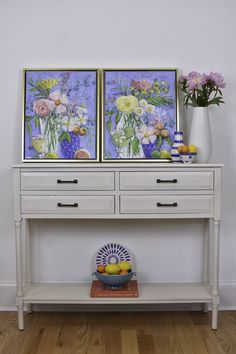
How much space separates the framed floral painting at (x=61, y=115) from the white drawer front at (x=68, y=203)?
33cm

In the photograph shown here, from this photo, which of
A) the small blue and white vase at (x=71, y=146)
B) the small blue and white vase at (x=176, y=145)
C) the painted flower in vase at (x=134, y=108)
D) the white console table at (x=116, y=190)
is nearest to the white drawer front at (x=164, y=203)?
the white console table at (x=116, y=190)

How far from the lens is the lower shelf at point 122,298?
262cm

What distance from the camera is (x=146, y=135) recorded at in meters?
2.80

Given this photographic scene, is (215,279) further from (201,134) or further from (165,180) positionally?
(201,134)

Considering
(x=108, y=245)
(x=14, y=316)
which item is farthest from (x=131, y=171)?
(x=14, y=316)

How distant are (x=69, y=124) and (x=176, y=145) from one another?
2.18 feet

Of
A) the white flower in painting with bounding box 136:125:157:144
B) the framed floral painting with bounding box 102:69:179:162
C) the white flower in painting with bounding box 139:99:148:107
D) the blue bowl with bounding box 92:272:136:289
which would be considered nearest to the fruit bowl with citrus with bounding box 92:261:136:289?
the blue bowl with bounding box 92:272:136:289

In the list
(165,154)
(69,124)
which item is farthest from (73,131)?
(165,154)

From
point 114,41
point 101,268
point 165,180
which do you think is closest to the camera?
point 165,180

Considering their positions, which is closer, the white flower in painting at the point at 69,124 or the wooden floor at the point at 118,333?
the wooden floor at the point at 118,333

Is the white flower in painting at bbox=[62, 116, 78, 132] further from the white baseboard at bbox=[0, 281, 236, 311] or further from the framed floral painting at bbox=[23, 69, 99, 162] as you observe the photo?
the white baseboard at bbox=[0, 281, 236, 311]

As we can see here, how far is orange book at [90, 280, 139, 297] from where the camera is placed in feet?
8.60

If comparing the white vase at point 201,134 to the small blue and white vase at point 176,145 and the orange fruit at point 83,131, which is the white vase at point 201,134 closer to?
the small blue and white vase at point 176,145

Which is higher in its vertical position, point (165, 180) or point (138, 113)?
point (138, 113)
